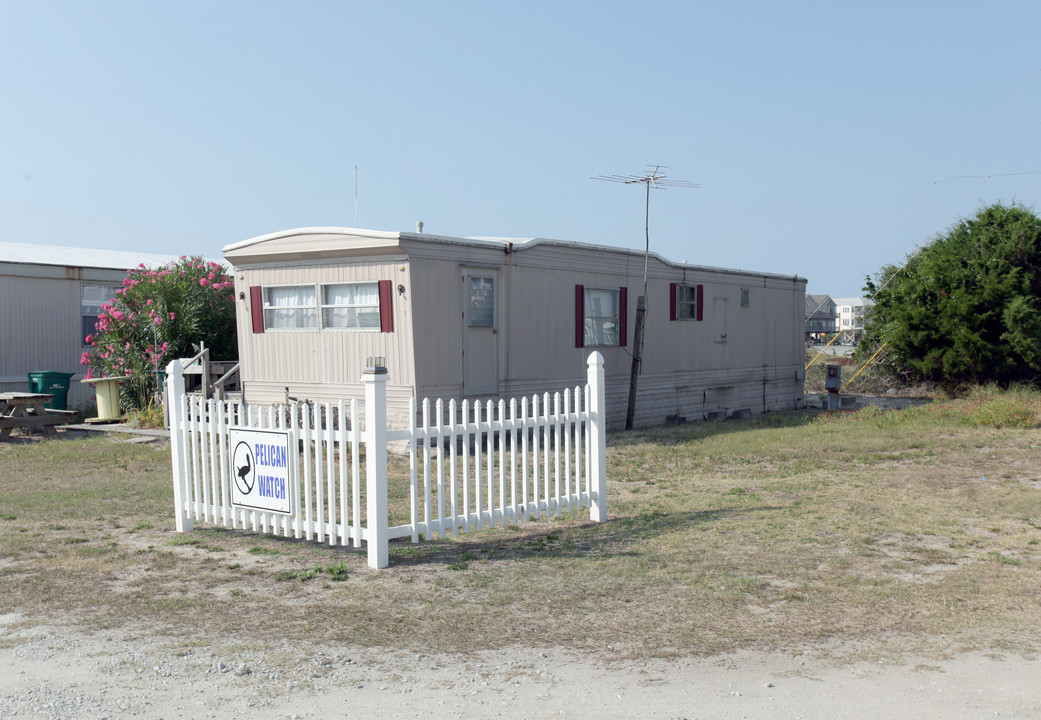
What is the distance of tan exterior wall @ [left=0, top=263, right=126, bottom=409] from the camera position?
17.7 m

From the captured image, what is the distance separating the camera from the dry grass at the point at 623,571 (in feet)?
15.4

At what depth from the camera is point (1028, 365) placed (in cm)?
1972

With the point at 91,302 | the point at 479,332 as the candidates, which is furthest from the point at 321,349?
the point at 91,302

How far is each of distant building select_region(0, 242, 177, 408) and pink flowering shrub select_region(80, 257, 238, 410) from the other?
136 cm

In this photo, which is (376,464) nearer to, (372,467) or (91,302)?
(372,467)

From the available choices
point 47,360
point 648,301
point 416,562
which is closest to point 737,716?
point 416,562

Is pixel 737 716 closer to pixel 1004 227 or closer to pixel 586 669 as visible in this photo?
pixel 586 669

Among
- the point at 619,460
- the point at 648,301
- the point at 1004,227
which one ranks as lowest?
the point at 619,460

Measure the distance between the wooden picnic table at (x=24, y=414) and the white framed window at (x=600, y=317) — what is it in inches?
329

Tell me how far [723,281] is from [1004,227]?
787 centimetres

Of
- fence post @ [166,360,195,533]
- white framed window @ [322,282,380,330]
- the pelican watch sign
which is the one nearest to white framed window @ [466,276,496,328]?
white framed window @ [322,282,380,330]

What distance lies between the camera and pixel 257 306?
13.6m

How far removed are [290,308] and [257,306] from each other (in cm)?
61

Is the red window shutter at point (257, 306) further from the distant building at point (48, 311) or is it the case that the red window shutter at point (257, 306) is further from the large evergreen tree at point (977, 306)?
the large evergreen tree at point (977, 306)
